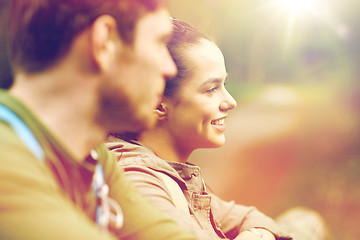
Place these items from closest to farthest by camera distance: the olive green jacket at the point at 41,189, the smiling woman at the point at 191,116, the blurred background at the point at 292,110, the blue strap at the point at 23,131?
the olive green jacket at the point at 41,189 → the blue strap at the point at 23,131 → the smiling woman at the point at 191,116 → the blurred background at the point at 292,110

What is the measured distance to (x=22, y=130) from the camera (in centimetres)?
82

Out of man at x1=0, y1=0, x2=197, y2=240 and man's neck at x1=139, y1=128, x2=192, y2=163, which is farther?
man's neck at x1=139, y1=128, x2=192, y2=163

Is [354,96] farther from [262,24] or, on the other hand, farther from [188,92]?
[188,92]

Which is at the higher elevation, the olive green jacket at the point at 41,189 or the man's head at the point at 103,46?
the man's head at the point at 103,46

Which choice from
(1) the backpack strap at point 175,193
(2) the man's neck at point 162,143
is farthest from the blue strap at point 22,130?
(2) the man's neck at point 162,143

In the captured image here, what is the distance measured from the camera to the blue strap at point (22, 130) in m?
0.82

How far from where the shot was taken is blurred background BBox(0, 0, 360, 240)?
5457 mm

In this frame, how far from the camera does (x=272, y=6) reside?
22.1 ft

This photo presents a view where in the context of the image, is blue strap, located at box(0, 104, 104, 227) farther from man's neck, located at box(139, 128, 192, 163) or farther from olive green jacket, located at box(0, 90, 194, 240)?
man's neck, located at box(139, 128, 192, 163)

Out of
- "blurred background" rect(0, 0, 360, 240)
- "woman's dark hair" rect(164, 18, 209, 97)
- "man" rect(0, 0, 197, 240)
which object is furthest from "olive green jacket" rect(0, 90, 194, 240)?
"blurred background" rect(0, 0, 360, 240)

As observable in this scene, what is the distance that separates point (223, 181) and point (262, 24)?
2864 millimetres

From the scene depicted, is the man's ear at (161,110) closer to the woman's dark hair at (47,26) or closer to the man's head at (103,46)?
the man's head at (103,46)

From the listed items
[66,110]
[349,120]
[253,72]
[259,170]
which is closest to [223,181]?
[259,170]

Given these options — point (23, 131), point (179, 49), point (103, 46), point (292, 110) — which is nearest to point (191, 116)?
point (179, 49)
